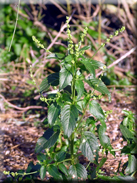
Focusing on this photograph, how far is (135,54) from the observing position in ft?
10.1

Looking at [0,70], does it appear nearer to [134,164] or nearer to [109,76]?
[109,76]

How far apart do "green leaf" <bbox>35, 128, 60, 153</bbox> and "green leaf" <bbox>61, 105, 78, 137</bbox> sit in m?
0.15

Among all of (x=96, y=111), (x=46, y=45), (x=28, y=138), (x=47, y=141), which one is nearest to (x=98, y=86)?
(x=96, y=111)

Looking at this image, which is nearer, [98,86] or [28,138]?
[98,86]

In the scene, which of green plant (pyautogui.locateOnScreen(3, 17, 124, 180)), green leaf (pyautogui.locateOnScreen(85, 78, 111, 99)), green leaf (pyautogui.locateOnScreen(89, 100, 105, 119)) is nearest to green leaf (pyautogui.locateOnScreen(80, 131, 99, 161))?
green plant (pyautogui.locateOnScreen(3, 17, 124, 180))

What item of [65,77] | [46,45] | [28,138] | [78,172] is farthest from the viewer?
[46,45]

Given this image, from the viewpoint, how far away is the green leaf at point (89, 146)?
1.08 m

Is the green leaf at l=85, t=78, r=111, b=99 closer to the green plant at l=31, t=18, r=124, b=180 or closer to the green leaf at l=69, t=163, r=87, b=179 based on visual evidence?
the green plant at l=31, t=18, r=124, b=180

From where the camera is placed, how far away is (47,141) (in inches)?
45.4

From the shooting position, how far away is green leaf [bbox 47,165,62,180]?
3.61 feet

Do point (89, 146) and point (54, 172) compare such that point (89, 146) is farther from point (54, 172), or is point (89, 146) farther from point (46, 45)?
point (46, 45)

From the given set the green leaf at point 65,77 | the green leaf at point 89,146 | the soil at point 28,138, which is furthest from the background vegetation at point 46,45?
the green leaf at point 65,77

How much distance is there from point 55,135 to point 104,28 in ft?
8.61

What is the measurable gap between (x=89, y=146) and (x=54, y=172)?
213 millimetres
